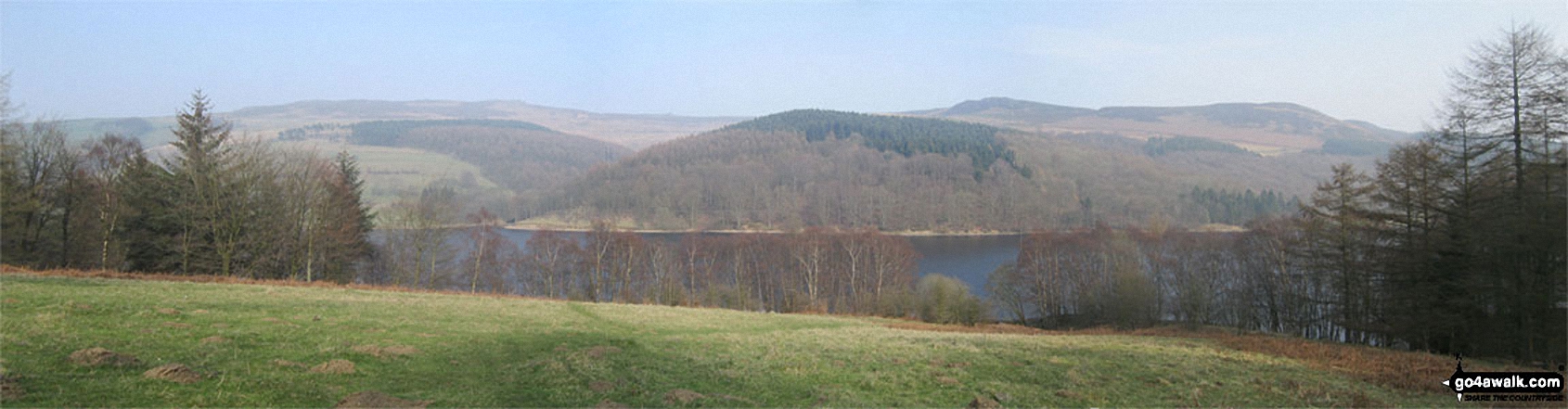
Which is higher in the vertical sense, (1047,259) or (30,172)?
(30,172)

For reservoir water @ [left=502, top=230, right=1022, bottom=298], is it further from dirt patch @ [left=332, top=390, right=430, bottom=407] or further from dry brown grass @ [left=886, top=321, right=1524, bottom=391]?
dirt patch @ [left=332, top=390, right=430, bottom=407]

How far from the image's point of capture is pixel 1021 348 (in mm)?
19844

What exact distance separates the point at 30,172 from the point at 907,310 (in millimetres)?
59690

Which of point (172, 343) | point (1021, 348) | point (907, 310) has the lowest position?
point (907, 310)

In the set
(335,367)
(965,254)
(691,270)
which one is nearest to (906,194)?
(965,254)

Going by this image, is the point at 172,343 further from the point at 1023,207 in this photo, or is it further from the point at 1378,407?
the point at 1023,207

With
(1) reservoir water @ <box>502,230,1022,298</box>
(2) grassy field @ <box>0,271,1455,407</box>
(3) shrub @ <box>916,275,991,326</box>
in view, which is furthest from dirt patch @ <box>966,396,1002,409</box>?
(1) reservoir water @ <box>502,230,1022,298</box>

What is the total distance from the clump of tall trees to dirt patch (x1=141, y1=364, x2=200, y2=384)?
111ft

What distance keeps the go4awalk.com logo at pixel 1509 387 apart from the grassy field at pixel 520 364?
2.09 ft

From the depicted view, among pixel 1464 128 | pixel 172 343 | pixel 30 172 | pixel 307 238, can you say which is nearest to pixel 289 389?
pixel 172 343

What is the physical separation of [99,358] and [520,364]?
19.4 feet

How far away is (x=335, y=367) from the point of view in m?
10.7

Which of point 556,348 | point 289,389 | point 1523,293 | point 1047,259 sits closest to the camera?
point 289,389

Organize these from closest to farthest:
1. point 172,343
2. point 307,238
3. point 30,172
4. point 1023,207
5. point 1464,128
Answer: point 172,343, point 1464,128, point 30,172, point 307,238, point 1023,207
